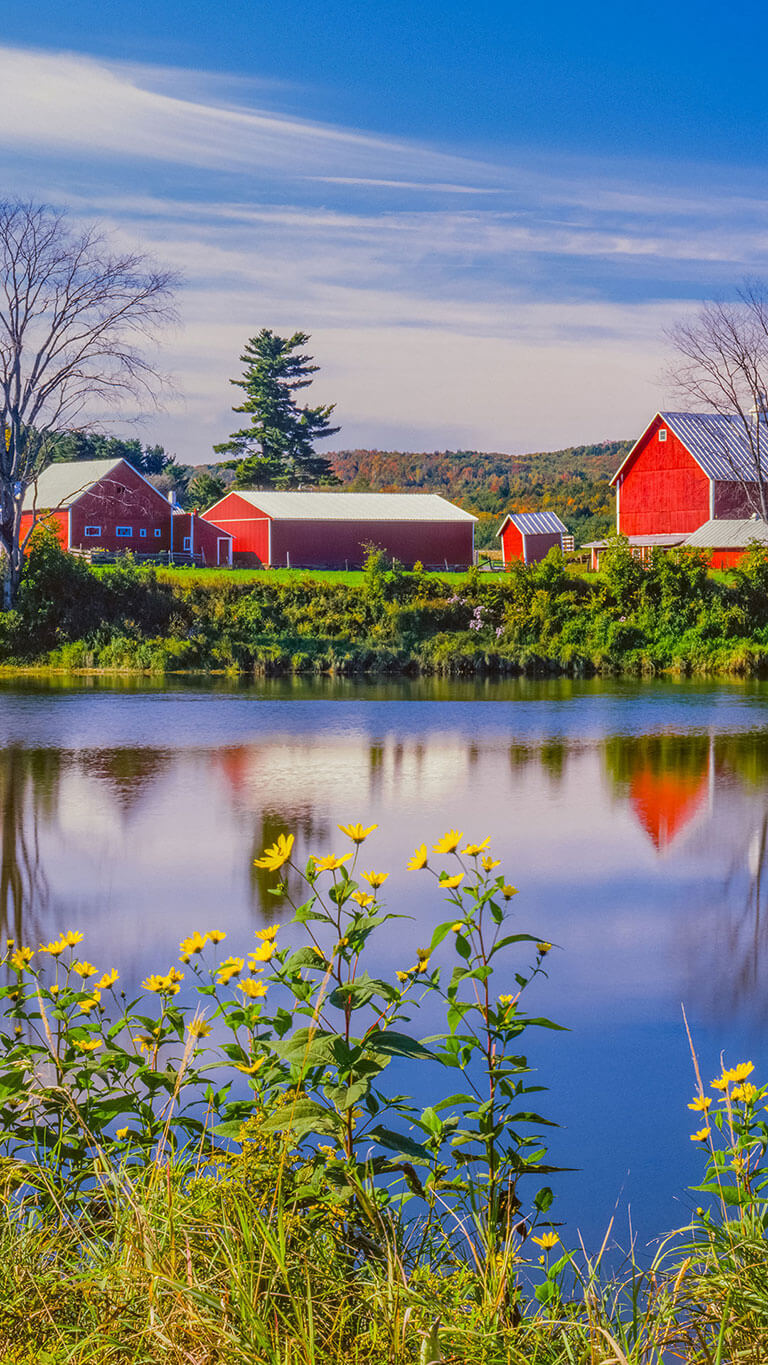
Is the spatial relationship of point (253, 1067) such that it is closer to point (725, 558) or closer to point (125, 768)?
point (125, 768)

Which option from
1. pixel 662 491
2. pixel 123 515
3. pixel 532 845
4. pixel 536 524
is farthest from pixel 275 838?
pixel 536 524

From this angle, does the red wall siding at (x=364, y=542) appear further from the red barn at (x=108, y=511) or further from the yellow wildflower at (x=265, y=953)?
the yellow wildflower at (x=265, y=953)

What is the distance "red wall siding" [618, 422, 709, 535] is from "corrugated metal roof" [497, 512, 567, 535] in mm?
7304

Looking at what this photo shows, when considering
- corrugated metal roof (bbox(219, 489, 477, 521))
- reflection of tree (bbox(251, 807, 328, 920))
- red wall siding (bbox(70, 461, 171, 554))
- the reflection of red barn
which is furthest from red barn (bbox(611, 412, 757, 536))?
reflection of tree (bbox(251, 807, 328, 920))

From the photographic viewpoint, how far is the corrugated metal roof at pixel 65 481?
5416 cm

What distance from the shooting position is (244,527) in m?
56.6

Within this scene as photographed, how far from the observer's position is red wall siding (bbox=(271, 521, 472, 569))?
55188 millimetres

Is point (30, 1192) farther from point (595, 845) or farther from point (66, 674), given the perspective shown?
point (66, 674)

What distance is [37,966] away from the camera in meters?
6.93

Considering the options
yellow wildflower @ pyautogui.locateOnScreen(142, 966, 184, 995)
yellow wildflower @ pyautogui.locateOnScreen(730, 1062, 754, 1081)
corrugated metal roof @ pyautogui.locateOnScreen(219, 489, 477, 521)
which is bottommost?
yellow wildflower @ pyautogui.locateOnScreen(730, 1062, 754, 1081)

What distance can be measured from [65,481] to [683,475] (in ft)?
87.8

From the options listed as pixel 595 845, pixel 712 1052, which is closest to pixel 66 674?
pixel 595 845

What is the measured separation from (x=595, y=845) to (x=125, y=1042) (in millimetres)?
5877

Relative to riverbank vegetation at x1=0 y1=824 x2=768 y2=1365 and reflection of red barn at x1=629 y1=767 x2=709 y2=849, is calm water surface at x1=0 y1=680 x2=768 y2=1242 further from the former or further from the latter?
riverbank vegetation at x1=0 y1=824 x2=768 y2=1365
